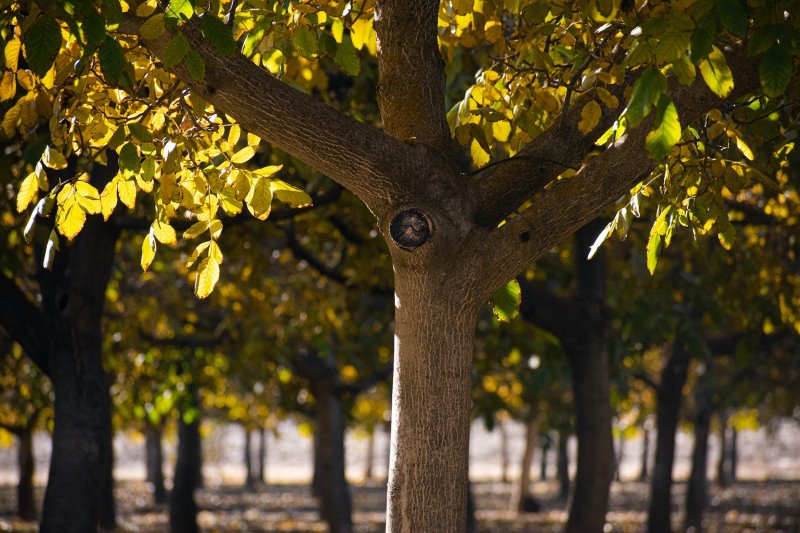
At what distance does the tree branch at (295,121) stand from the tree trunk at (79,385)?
4.18 metres

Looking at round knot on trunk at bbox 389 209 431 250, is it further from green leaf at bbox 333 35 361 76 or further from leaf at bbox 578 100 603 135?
green leaf at bbox 333 35 361 76

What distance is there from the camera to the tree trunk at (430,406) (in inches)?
159

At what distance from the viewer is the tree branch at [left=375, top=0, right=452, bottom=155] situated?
14.3ft

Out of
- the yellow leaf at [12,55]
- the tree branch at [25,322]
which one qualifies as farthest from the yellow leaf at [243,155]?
the tree branch at [25,322]

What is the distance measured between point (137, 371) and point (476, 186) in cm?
1082

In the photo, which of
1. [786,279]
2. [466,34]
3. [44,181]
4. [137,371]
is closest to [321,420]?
[137,371]

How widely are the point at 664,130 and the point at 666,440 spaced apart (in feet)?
45.8

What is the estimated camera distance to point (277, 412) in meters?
21.5

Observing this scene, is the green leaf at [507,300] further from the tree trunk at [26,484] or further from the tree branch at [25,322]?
the tree trunk at [26,484]

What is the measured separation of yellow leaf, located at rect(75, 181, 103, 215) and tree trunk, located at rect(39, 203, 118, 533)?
3.60 metres

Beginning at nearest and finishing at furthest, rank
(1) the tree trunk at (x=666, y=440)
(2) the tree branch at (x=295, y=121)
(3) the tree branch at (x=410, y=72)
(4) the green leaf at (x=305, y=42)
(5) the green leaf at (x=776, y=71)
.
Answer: (5) the green leaf at (x=776, y=71)
(2) the tree branch at (x=295, y=121)
(3) the tree branch at (x=410, y=72)
(4) the green leaf at (x=305, y=42)
(1) the tree trunk at (x=666, y=440)

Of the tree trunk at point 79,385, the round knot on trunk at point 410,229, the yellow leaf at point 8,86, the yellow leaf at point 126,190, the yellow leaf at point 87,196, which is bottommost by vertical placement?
the tree trunk at point 79,385

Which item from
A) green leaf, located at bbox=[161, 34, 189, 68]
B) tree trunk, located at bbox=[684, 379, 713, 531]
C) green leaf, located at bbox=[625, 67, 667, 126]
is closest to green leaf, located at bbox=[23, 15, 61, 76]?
green leaf, located at bbox=[161, 34, 189, 68]

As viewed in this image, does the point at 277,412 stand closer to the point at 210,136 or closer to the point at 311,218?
the point at 311,218
